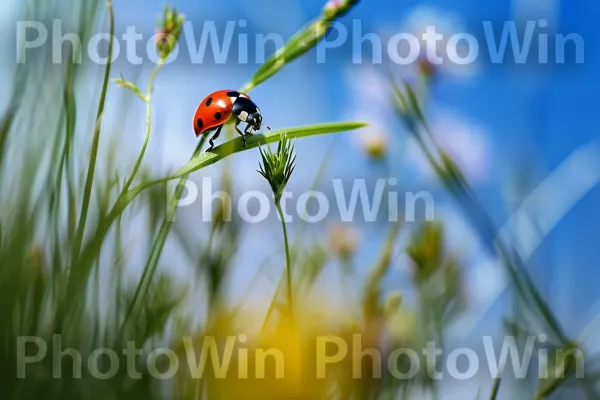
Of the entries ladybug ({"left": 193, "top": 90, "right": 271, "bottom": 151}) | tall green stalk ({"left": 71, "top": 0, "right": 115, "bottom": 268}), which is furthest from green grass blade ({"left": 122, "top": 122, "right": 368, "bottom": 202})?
ladybug ({"left": 193, "top": 90, "right": 271, "bottom": 151})

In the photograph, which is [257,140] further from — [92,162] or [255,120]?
[255,120]

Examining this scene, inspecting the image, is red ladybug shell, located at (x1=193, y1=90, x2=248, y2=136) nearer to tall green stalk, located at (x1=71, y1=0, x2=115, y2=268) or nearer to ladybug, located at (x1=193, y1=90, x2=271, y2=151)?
ladybug, located at (x1=193, y1=90, x2=271, y2=151)

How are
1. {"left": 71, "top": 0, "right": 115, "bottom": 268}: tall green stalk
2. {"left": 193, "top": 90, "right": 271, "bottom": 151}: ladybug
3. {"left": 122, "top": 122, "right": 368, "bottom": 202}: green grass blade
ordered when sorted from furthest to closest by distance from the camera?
{"left": 193, "top": 90, "right": 271, "bottom": 151}: ladybug → {"left": 122, "top": 122, "right": 368, "bottom": 202}: green grass blade → {"left": 71, "top": 0, "right": 115, "bottom": 268}: tall green stalk

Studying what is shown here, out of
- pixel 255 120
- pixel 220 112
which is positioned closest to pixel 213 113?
pixel 220 112

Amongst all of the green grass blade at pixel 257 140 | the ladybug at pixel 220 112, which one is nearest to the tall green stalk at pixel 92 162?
the green grass blade at pixel 257 140

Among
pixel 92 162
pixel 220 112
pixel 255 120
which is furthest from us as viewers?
pixel 255 120

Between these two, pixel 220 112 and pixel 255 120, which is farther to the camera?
pixel 255 120

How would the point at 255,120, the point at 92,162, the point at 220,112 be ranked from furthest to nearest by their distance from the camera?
the point at 255,120 < the point at 220,112 < the point at 92,162

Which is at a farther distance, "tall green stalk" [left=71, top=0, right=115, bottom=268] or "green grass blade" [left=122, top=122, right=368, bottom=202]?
"green grass blade" [left=122, top=122, right=368, bottom=202]

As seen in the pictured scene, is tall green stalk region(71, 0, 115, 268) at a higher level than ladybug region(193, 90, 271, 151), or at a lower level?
lower
